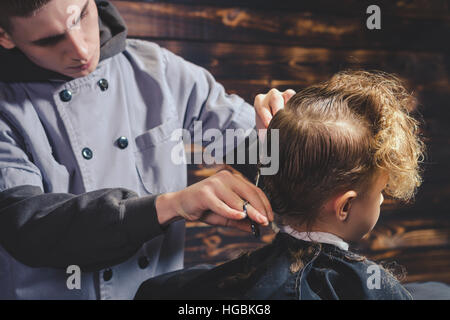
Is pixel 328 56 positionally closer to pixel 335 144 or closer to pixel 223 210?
pixel 335 144

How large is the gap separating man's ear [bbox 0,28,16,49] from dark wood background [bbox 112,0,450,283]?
2.14 ft

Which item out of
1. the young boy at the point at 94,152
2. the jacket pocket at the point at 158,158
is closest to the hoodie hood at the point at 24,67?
the young boy at the point at 94,152

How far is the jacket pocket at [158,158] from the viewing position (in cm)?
118

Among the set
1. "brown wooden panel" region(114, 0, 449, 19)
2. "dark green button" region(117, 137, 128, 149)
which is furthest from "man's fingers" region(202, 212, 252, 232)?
"brown wooden panel" region(114, 0, 449, 19)

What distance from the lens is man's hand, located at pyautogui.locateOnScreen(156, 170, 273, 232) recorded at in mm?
808

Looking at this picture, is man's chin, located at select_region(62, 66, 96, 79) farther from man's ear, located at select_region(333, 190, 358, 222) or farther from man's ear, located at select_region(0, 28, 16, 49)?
man's ear, located at select_region(333, 190, 358, 222)

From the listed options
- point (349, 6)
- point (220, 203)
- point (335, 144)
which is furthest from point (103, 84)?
point (349, 6)

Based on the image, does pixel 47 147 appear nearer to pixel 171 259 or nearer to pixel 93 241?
pixel 93 241

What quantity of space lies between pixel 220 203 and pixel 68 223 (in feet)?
1.14

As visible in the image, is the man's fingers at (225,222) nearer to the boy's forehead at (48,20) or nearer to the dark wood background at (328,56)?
the boy's forehead at (48,20)

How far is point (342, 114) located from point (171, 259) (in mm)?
696

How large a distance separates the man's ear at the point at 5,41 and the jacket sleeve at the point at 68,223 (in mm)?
275

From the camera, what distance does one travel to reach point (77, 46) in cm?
98
